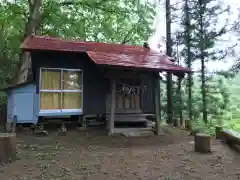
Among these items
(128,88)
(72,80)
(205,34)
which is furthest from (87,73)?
(205,34)

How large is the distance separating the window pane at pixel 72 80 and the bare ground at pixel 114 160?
2222mm

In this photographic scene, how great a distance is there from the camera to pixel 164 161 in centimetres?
737

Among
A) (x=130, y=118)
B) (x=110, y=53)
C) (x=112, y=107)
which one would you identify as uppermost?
(x=110, y=53)

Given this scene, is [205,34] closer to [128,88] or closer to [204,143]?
[128,88]

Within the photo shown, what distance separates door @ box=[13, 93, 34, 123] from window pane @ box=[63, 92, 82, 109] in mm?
1259

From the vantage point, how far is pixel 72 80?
11570 millimetres

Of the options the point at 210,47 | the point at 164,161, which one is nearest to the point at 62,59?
the point at 164,161

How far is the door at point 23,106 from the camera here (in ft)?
36.0

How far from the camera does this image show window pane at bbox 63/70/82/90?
11.4 meters

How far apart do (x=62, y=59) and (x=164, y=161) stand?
6.08 metres

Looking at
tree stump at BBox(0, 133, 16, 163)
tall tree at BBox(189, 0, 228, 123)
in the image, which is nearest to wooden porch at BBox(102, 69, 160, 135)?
tree stump at BBox(0, 133, 16, 163)

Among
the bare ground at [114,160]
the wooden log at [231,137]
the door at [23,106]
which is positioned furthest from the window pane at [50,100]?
the wooden log at [231,137]

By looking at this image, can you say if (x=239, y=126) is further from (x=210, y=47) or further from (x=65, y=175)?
(x=65, y=175)

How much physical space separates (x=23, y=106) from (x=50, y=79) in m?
1.46
